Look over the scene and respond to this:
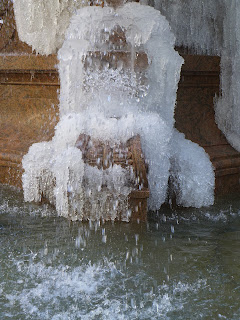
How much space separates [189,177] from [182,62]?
85 cm

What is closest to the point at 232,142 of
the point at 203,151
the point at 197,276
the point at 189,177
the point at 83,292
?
the point at 203,151

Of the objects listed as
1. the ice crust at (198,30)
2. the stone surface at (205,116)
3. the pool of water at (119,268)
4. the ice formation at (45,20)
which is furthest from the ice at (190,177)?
the ice formation at (45,20)

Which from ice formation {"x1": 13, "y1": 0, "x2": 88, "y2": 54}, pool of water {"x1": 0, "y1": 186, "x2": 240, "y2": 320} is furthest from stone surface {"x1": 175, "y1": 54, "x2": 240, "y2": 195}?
ice formation {"x1": 13, "y1": 0, "x2": 88, "y2": 54}

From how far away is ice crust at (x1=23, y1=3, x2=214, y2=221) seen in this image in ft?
10.8

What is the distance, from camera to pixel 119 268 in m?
2.37

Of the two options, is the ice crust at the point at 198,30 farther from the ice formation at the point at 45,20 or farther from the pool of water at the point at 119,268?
the pool of water at the point at 119,268

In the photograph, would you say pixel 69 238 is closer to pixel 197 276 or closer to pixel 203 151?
pixel 197 276

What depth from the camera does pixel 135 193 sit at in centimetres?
300

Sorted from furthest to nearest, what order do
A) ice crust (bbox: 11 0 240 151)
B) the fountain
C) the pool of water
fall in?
ice crust (bbox: 11 0 240 151)
the fountain
the pool of water

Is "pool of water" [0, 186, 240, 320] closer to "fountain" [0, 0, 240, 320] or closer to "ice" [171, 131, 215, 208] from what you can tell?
"fountain" [0, 0, 240, 320]

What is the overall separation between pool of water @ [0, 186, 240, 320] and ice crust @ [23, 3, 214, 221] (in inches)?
11.9

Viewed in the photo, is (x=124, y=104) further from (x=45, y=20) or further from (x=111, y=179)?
(x=45, y=20)

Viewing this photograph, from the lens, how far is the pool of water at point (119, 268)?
198cm

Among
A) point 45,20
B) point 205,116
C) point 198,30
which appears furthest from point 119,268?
point 198,30
